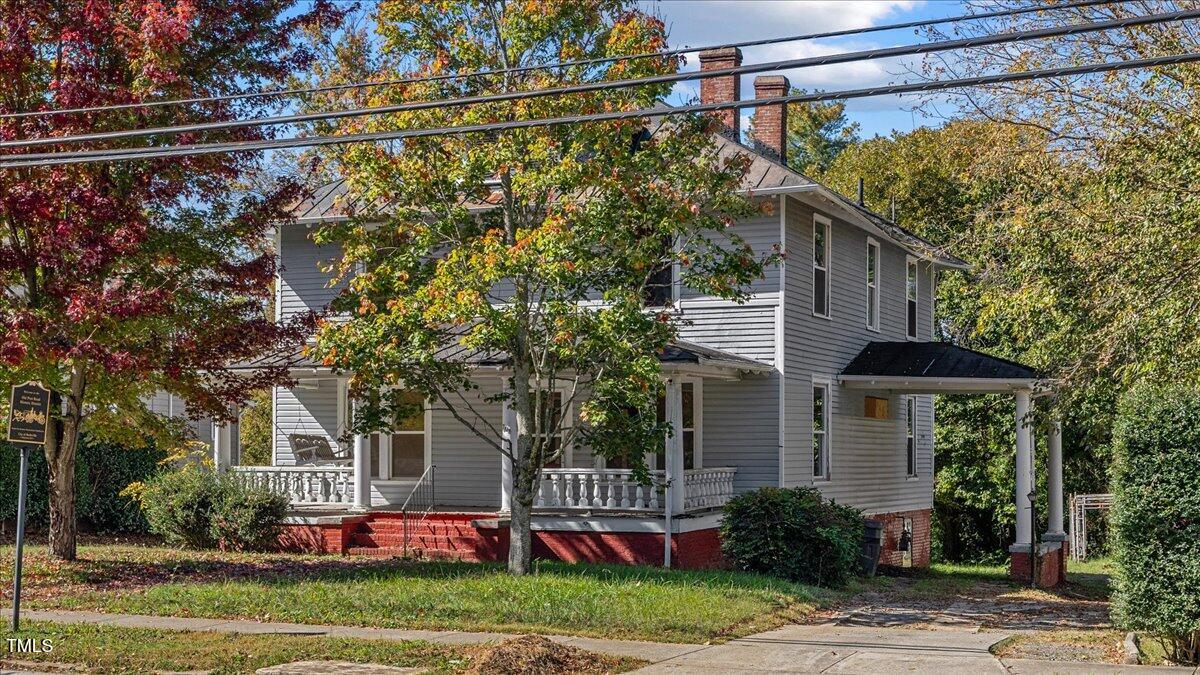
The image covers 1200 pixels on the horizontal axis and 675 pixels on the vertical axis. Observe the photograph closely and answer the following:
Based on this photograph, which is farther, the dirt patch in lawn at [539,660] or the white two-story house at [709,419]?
the white two-story house at [709,419]

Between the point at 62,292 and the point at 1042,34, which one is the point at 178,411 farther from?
the point at 1042,34

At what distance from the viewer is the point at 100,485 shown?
2616 centimetres

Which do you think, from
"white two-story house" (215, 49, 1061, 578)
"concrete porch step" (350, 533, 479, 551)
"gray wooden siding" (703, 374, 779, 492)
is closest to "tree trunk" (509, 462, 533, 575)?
"white two-story house" (215, 49, 1061, 578)

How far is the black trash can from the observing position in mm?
22406

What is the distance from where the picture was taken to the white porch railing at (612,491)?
2139cm

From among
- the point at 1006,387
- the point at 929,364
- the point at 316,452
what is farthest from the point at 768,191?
the point at 316,452

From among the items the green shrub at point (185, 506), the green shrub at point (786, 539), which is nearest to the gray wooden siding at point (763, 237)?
the green shrub at point (786, 539)

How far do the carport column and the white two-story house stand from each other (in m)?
0.04

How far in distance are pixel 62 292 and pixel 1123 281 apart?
1320cm

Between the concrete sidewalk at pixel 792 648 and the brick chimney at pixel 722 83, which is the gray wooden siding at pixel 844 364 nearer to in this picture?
the brick chimney at pixel 722 83

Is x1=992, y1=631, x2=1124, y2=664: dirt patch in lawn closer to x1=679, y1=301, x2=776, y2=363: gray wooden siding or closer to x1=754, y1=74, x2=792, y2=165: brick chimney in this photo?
x1=679, y1=301, x2=776, y2=363: gray wooden siding

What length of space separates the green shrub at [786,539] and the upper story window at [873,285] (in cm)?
881

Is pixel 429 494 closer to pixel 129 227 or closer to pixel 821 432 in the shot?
pixel 821 432

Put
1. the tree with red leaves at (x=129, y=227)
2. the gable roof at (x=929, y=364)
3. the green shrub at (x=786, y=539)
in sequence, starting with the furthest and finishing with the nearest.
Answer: the gable roof at (x=929, y=364) → the green shrub at (x=786, y=539) → the tree with red leaves at (x=129, y=227)
